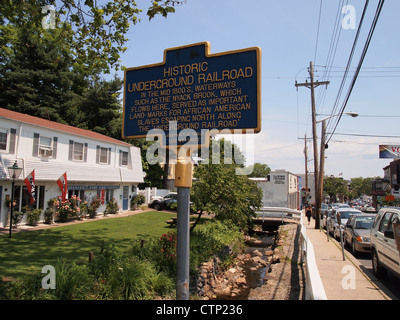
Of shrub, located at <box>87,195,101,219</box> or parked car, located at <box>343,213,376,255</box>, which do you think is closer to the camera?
parked car, located at <box>343,213,376,255</box>

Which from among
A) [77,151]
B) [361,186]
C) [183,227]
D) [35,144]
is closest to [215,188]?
[183,227]

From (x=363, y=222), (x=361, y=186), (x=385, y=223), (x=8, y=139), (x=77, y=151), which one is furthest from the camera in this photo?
(x=361, y=186)

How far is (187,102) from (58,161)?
16894mm

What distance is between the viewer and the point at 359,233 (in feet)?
40.0

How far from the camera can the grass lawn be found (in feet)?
29.8

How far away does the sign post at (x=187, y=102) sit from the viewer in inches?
167

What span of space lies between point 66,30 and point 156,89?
6.46 meters

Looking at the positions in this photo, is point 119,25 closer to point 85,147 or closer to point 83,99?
point 85,147

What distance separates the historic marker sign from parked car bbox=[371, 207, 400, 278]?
4.96 m

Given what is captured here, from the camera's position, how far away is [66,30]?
9.55 meters

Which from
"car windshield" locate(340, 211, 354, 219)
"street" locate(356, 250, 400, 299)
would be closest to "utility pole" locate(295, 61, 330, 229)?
"car windshield" locate(340, 211, 354, 219)

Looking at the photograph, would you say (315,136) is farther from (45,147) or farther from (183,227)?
(183,227)

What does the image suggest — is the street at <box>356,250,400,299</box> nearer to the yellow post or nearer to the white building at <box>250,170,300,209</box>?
the yellow post

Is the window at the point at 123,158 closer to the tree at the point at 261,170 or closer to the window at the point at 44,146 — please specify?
the window at the point at 44,146
